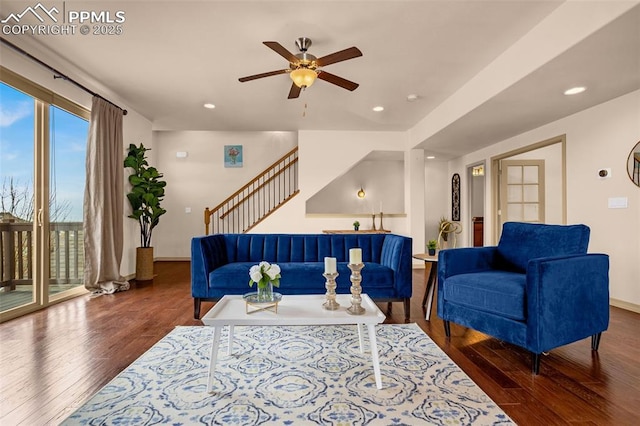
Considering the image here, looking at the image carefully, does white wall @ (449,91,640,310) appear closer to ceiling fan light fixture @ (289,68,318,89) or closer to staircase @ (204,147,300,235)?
ceiling fan light fixture @ (289,68,318,89)

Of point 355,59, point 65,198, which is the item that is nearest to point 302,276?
point 355,59

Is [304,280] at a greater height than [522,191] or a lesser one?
lesser

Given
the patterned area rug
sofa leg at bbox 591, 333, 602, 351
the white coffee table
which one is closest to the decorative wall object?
sofa leg at bbox 591, 333, 602, 351

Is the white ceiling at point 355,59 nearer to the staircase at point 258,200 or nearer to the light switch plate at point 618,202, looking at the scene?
the light switch plate at point 618,202

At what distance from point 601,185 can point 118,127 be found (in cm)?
637

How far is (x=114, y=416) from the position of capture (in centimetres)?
163

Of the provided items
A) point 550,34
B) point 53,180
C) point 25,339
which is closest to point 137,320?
point 25,339

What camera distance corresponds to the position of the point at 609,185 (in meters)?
3.87

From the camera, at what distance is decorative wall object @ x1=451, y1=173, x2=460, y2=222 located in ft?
25.6

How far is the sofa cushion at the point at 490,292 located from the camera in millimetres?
2168

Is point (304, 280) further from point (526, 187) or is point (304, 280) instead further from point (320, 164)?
point (526, 187)

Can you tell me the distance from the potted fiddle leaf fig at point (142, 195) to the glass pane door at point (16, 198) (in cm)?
157

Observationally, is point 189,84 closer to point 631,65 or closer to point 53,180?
point 53,180
